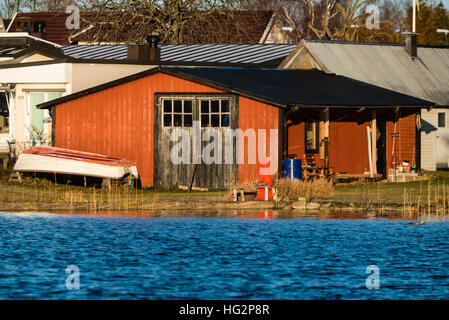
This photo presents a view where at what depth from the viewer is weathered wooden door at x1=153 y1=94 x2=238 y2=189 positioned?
114ft

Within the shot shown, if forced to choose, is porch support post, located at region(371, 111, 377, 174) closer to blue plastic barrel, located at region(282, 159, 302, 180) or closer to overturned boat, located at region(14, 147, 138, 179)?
blue plastic barrel, located at region(282, 159, 302, 180)

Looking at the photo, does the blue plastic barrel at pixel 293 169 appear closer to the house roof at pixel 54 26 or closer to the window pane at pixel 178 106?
the window pane at pixel 178 106

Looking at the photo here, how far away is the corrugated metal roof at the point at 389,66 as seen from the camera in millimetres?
42000

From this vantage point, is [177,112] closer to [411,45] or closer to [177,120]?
[177,120]

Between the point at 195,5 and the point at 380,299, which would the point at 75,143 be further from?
the point at 195,5

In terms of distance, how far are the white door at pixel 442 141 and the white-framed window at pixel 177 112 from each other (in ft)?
47.5

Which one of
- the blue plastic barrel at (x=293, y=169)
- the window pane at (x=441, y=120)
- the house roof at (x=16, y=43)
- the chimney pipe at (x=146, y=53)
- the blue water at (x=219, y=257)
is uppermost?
the house roof at (x=16, y=43)

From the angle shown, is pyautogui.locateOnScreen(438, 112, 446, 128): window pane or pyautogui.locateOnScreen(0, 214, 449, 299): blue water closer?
pyautogui.locateOnScreen(0, 214, 449, 299): blue water

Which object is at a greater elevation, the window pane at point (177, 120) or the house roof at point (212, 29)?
the house roof at point (212, 29)

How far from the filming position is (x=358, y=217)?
27156mm

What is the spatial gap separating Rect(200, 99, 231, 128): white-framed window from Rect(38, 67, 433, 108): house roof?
2.02 ft

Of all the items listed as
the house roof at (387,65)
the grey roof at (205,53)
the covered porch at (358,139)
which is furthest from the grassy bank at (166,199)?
the grey roof at (205,53)

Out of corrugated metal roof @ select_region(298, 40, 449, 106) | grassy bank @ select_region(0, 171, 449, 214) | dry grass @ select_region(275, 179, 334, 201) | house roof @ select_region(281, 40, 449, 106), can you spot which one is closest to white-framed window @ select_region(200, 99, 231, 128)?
grassy bank @ select_region(0, 171, 449, 214)

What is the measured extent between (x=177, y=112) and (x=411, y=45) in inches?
595
